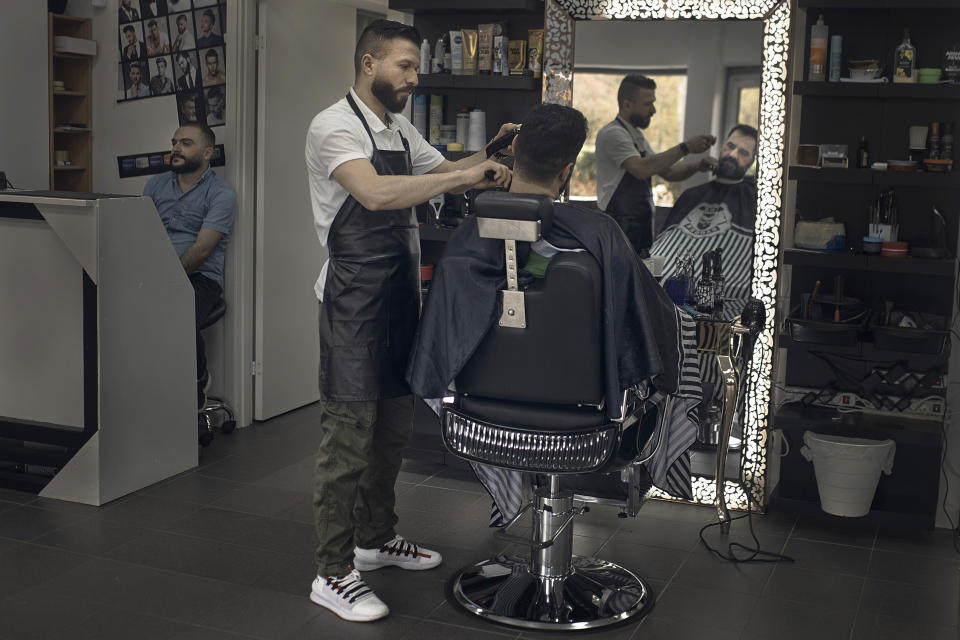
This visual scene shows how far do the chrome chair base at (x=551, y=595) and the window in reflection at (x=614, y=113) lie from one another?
1360mm

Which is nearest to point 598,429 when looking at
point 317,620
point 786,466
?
point 317,620

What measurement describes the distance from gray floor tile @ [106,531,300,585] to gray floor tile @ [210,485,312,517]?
31 centimetres

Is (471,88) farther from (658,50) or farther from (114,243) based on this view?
(114,243)

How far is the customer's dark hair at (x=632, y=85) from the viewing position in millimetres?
3637

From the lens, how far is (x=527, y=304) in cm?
246

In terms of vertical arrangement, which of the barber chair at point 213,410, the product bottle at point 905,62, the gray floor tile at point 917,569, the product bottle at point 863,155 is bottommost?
the gray floor tile at point 917,569

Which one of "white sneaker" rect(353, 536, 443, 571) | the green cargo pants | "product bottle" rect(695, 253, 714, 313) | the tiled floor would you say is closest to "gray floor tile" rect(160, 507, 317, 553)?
the tiled floor

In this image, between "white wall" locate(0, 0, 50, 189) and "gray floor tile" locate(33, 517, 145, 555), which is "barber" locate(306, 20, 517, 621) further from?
"white wall" locate(0, 0, 50, 189)

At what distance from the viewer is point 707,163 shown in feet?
11.8

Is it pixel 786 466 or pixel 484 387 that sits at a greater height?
pixel 484 387

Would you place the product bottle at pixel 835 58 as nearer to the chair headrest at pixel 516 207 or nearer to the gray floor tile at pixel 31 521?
the chair headrest at pixel 516 207

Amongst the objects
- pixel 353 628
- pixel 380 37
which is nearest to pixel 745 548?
pixel 353 628

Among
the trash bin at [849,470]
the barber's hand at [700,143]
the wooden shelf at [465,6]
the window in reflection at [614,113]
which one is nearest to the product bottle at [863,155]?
the barber's hand at [700,143]

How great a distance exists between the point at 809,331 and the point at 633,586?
1.10 m
